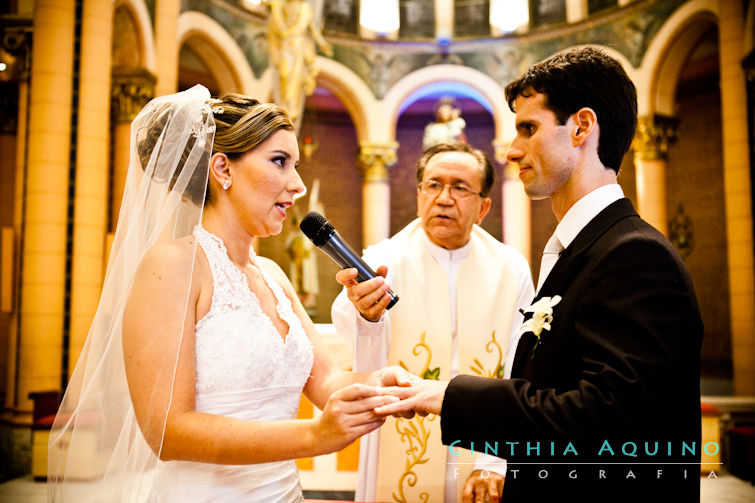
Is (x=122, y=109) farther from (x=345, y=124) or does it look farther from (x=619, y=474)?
(x=345, y=124)

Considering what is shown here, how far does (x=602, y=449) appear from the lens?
51.8 inches

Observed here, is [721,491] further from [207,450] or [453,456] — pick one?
[207,450]

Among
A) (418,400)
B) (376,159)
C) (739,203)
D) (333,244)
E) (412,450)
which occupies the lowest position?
(412,450)

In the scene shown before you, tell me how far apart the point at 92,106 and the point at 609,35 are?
915 cm

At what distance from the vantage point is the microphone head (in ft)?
5.79

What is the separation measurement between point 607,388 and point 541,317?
0.26 m

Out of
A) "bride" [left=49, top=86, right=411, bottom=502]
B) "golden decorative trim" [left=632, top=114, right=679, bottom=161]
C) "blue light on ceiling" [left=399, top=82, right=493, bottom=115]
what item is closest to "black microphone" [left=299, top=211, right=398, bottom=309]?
"bride" [left=49, top=86, right=411, bottom=502]

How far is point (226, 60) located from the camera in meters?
10.4

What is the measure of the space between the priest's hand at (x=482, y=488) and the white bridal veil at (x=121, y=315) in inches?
43.8

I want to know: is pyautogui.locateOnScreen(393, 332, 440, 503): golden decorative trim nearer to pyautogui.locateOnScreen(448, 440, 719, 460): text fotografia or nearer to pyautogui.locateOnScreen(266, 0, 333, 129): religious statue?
pyautogui.locateOnScreen(448, 440, 719, 460): text fotografia

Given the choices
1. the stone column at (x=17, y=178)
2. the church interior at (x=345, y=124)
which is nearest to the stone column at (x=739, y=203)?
the church interior at (x=345, y=124)

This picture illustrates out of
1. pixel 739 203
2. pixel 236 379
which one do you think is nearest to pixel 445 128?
pixel 739 203

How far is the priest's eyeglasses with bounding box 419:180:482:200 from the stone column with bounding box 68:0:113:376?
433 cm

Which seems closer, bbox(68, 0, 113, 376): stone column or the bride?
the bride
